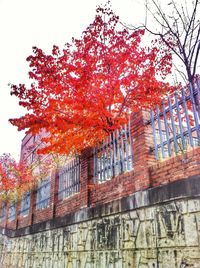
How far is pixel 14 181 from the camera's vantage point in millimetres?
16312

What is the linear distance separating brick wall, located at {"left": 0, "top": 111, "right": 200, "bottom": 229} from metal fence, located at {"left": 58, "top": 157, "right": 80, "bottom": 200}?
0.86 ft

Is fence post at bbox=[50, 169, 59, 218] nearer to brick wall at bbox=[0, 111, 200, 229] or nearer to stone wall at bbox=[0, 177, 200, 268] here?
brick wall at bbox=[0, 111, 200, 229]

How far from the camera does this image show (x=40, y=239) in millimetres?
9469

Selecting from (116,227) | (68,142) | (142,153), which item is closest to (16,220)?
(68,142)

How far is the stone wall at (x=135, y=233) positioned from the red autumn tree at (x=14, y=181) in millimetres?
6185

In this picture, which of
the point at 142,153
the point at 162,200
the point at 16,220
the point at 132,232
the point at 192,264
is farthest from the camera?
the point at 16,220

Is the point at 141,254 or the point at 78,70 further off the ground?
the point at 78,70

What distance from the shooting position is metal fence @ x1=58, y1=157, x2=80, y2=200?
8.37m

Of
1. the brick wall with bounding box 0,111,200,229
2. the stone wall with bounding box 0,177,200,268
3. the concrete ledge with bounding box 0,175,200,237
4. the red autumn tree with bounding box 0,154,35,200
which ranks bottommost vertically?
the stone wall with bounding box 0,177,200,268

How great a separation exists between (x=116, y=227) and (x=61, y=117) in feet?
13.8

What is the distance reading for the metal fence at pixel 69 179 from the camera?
837 cm

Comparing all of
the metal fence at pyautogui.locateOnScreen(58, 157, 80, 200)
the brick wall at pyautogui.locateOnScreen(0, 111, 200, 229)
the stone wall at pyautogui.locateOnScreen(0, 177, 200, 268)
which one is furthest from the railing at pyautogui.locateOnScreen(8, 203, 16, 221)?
the brick wall at pyautogui.locateOnScreen(0, 111, 200, 229)

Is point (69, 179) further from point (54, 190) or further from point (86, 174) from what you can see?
point (86, 174)

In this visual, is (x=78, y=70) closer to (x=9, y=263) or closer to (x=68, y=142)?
(x=68, y=142)
